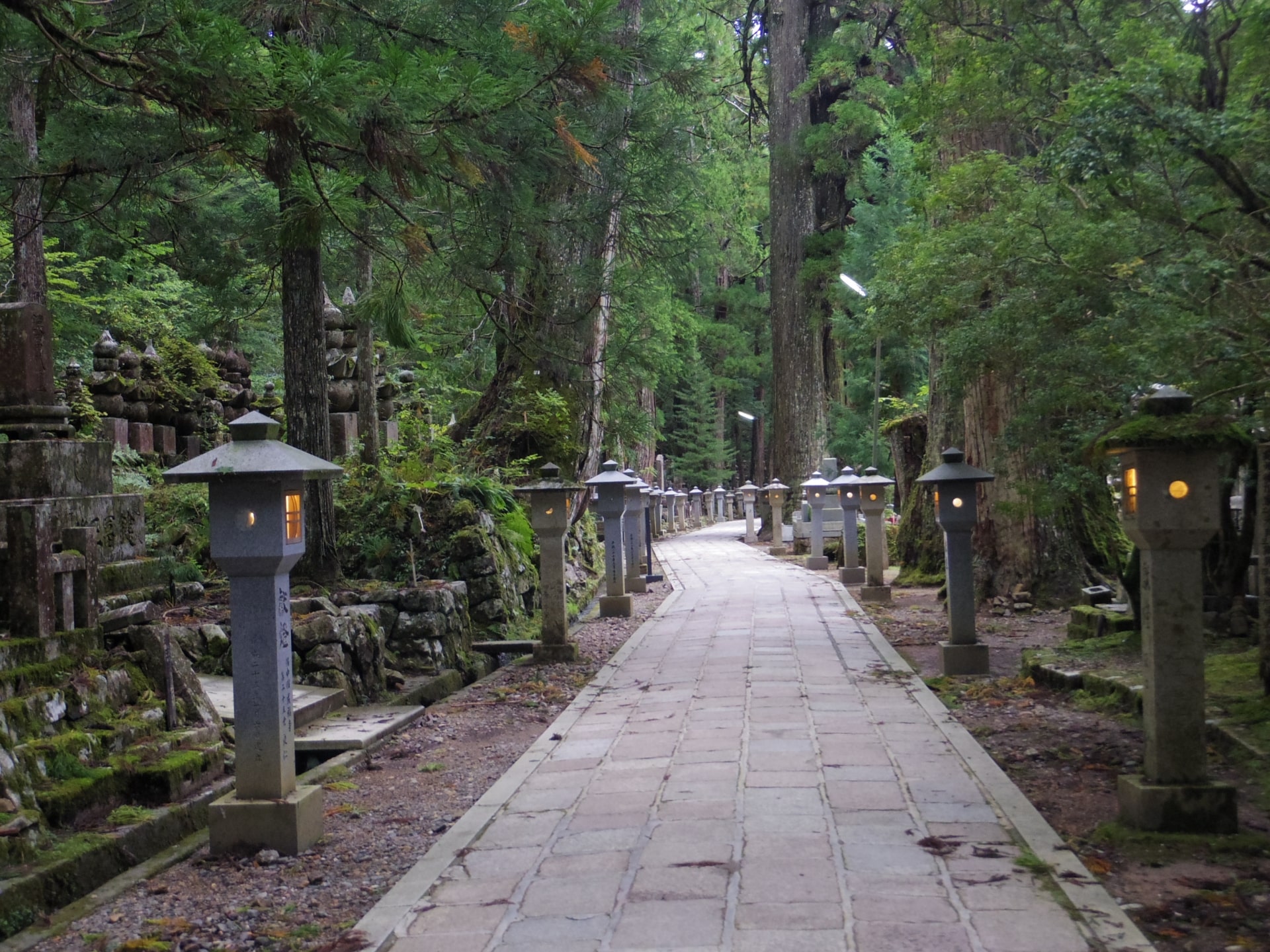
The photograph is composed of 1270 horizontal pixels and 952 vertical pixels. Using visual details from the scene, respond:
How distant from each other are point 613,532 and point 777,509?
12001mm

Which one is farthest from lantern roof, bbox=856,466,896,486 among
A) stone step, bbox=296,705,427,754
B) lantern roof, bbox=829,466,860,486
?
stone step, bbox=296,705,427,754

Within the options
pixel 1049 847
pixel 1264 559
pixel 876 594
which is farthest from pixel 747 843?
pixel 876 594

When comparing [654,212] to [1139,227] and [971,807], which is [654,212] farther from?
[971,807]

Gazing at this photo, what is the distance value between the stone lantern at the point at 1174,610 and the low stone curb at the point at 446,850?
2758 mm

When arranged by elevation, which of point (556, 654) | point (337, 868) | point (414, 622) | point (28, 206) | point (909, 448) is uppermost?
point (28, 206)

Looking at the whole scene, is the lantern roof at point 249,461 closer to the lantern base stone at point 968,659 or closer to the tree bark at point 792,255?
the lantern base stone at point 968,659

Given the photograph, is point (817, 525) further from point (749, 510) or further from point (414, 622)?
point (749, 510)

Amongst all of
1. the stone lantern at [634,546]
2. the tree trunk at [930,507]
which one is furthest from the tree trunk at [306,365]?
the stone lantern at [634,546]

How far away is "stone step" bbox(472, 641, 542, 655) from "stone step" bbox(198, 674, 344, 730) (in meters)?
2.80

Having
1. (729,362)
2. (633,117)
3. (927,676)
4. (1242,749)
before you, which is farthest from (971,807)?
(729,362)

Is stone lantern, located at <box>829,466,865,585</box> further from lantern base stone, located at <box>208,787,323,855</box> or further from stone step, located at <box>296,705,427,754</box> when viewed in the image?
lantern base stone, located at <box>208,787,323,855</box>

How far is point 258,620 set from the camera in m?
4.60

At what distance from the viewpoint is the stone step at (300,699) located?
657cm

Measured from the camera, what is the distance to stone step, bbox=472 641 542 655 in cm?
1030
